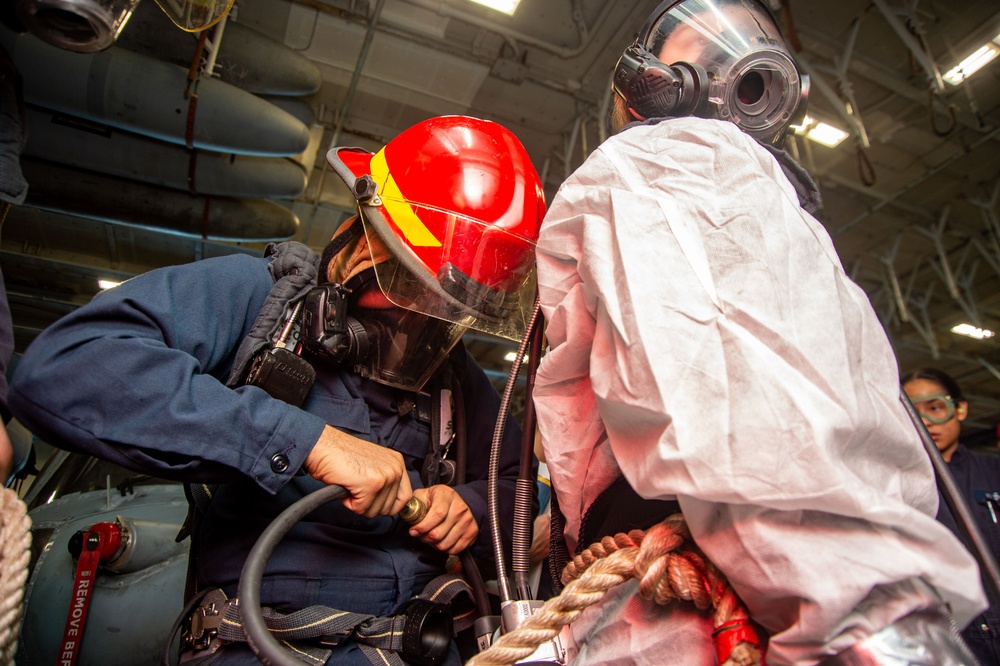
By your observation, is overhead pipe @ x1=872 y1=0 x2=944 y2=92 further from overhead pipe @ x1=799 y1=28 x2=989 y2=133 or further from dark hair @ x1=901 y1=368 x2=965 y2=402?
dark hair @ x1=901 y1=368 x2=965 y2=402

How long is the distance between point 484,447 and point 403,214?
721mm

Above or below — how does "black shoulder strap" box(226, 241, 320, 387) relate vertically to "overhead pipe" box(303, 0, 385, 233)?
below

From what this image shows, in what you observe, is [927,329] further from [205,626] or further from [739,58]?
[205,626]

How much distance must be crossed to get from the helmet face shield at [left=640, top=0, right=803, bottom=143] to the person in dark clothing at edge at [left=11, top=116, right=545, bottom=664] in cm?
49

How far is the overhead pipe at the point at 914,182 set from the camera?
546 centimetres

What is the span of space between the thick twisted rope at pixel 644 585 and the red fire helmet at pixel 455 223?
702 millimetres

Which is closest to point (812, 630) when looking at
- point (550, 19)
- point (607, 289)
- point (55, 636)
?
point (607, 289)

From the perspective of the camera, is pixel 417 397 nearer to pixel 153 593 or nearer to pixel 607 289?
pixel 607 289

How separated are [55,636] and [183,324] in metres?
1.71

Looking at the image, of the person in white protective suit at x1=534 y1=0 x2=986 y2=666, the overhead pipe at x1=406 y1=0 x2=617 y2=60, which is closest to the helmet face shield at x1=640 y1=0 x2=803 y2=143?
the person in white protective suit at x1=534 y1=0 x2=986 y2=666

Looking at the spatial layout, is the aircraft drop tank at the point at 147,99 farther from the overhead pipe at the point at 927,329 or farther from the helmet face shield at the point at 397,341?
the overhead pipe at the point at 927,329

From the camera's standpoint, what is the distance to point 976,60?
4516mm

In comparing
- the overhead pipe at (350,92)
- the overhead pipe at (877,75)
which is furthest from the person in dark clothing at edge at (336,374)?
the overhead pipe at (877,75)

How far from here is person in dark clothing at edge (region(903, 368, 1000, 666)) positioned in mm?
1994
